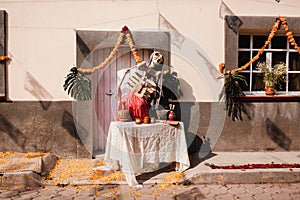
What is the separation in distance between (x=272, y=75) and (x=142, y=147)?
3259mm

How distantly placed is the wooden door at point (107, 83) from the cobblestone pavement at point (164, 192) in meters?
1.74

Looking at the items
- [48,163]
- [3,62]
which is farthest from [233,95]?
[3,62]

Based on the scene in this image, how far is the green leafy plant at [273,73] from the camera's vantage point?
6.24m

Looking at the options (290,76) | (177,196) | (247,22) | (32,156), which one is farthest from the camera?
(290,76)

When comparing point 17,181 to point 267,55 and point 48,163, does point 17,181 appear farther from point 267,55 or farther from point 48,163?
point 267,55

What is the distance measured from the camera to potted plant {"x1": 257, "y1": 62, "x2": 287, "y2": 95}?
6227mm

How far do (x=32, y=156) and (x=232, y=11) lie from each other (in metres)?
5.00

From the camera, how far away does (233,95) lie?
6.08 meters

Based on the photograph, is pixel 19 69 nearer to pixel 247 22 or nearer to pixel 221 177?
pixel 221 177

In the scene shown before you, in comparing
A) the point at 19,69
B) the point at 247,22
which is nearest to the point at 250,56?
the point at 247,22

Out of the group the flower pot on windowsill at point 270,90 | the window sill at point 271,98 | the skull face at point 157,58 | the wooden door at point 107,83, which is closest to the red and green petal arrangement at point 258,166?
the window sill at point 271,98

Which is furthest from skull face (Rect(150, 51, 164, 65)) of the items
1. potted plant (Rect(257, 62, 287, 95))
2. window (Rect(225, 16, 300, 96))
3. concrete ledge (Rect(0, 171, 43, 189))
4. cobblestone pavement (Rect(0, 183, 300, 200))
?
concrete ledge (Rect(0, 171, 43, 189))

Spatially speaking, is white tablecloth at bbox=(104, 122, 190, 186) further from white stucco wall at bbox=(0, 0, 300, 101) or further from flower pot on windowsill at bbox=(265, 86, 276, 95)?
flower pot on windowsill at bbox=(265, 86, 276, 95)

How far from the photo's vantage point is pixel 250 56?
647 cm
